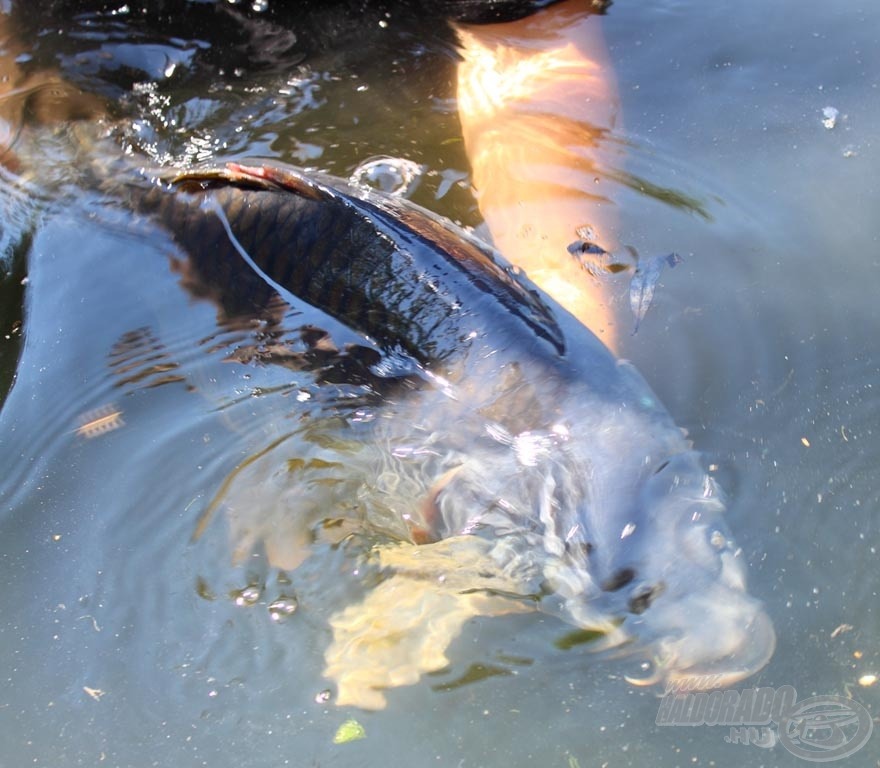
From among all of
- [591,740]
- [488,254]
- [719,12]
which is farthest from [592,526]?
[719,12]

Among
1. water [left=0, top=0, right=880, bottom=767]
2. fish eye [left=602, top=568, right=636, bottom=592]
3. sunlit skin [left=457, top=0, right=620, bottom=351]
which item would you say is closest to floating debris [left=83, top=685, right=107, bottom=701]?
water [left=0, top=0, right=880, bottom=767]

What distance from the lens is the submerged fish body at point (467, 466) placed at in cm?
255

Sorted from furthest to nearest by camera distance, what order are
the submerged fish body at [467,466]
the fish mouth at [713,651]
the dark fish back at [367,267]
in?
the dark fish back at [367,267] < the submerged fish body at [467,466] < the fish mouth at [713,651]

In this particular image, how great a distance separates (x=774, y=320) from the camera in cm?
329

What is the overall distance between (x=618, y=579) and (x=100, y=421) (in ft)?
6.36

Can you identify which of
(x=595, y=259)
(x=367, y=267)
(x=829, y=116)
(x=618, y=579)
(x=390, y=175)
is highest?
(x=367, y=267)

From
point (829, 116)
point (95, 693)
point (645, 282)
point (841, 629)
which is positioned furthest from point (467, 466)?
point (829, 116)

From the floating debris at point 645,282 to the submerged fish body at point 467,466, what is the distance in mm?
477

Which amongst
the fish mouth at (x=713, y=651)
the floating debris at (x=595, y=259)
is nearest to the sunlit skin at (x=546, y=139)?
the floating debris at (x=595, y=259)

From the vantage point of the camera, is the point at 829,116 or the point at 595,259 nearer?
the point at 595,259

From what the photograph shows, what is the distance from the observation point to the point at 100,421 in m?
3.30

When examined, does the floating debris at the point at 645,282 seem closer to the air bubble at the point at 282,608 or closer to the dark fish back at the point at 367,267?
the dark fish back at the point at 367,267

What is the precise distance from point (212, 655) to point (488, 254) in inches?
62.6

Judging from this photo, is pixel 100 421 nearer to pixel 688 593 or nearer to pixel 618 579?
pixel 618 579
